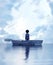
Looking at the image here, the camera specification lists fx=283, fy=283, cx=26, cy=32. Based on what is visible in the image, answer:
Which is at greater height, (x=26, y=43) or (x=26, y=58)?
(x=26, y=43)

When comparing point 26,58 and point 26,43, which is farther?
point 26,43

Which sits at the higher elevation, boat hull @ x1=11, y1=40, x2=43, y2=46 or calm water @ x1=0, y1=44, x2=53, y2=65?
boat hull @ x1=11, y1=40, x2=43, y2=46

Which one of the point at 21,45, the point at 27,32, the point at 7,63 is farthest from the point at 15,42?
the point at 7,63

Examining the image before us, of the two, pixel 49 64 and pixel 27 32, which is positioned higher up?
pixel 27 32

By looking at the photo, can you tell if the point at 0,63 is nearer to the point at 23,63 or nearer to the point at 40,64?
the point at 23,63

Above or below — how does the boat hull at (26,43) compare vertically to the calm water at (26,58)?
above

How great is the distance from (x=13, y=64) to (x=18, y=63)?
0.64 metres

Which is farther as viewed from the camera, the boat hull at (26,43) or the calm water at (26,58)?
the boat hull at (26,43)

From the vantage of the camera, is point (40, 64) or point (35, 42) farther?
point (35, 42)

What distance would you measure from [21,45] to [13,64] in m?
28.5

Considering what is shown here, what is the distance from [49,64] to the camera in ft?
59.2

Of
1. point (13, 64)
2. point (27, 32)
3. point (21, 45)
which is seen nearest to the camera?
point (13, 64)

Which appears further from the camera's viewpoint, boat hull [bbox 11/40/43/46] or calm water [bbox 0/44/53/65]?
boat hull [bbox 11/40/43/46]

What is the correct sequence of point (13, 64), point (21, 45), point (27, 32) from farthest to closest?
point (21, 45) < point (27, 32) < point (13, 64)
